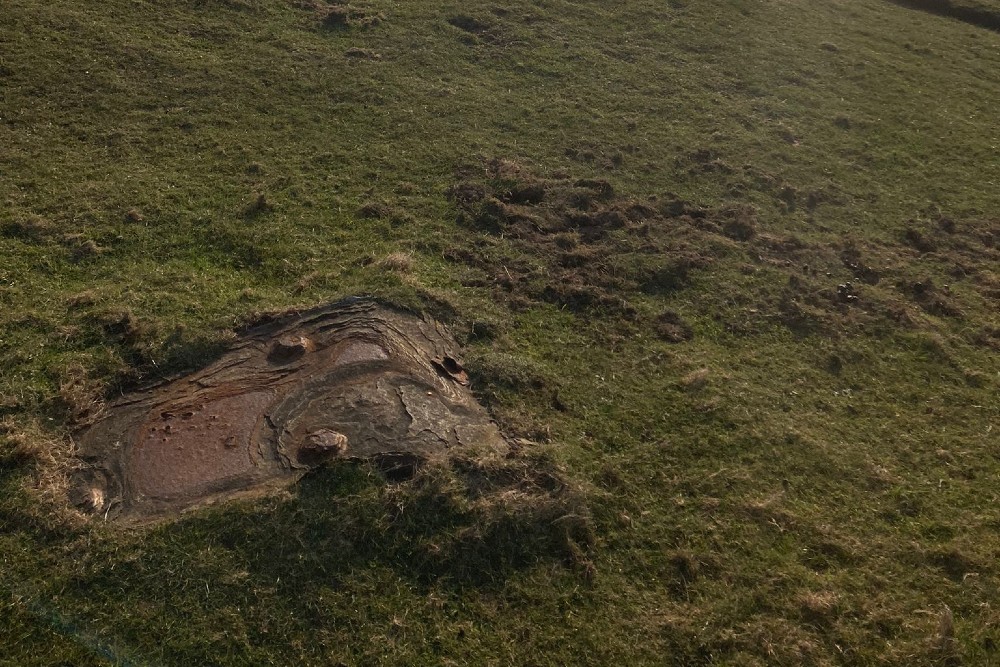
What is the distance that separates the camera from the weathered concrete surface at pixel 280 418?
5793 millimetres

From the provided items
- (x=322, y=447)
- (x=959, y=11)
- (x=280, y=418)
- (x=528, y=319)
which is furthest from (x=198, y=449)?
(x=959, y=11)

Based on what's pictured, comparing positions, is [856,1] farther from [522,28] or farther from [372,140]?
[372,140]

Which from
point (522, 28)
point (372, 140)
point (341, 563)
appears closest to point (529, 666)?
point (341, 563)

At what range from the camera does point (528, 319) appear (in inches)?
331

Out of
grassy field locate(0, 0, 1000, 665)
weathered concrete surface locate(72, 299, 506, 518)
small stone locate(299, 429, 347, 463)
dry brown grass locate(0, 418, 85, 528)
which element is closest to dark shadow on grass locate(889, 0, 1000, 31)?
grassy field locate(0, 0, 1000, 665)

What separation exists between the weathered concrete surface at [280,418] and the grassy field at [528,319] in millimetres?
267

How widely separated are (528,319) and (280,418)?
10.8 feet

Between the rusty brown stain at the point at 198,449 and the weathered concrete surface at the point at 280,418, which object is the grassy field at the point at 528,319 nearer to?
the weathered concrete surface at the point at 280,418

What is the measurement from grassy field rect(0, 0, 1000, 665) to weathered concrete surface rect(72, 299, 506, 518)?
0.27m

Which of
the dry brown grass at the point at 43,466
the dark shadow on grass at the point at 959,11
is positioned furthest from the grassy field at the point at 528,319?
the dark shadow on grass at the point at 959,11

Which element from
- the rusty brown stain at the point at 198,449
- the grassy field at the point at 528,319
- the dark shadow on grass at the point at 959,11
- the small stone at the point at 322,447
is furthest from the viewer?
the dark shadow on grass at the point at 959,11

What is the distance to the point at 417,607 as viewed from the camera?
5.33 m

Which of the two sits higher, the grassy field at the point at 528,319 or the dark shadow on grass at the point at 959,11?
the dark shadow on grass at the point at 959,11

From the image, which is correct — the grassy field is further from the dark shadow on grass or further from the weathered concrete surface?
the dark shadow on grass
